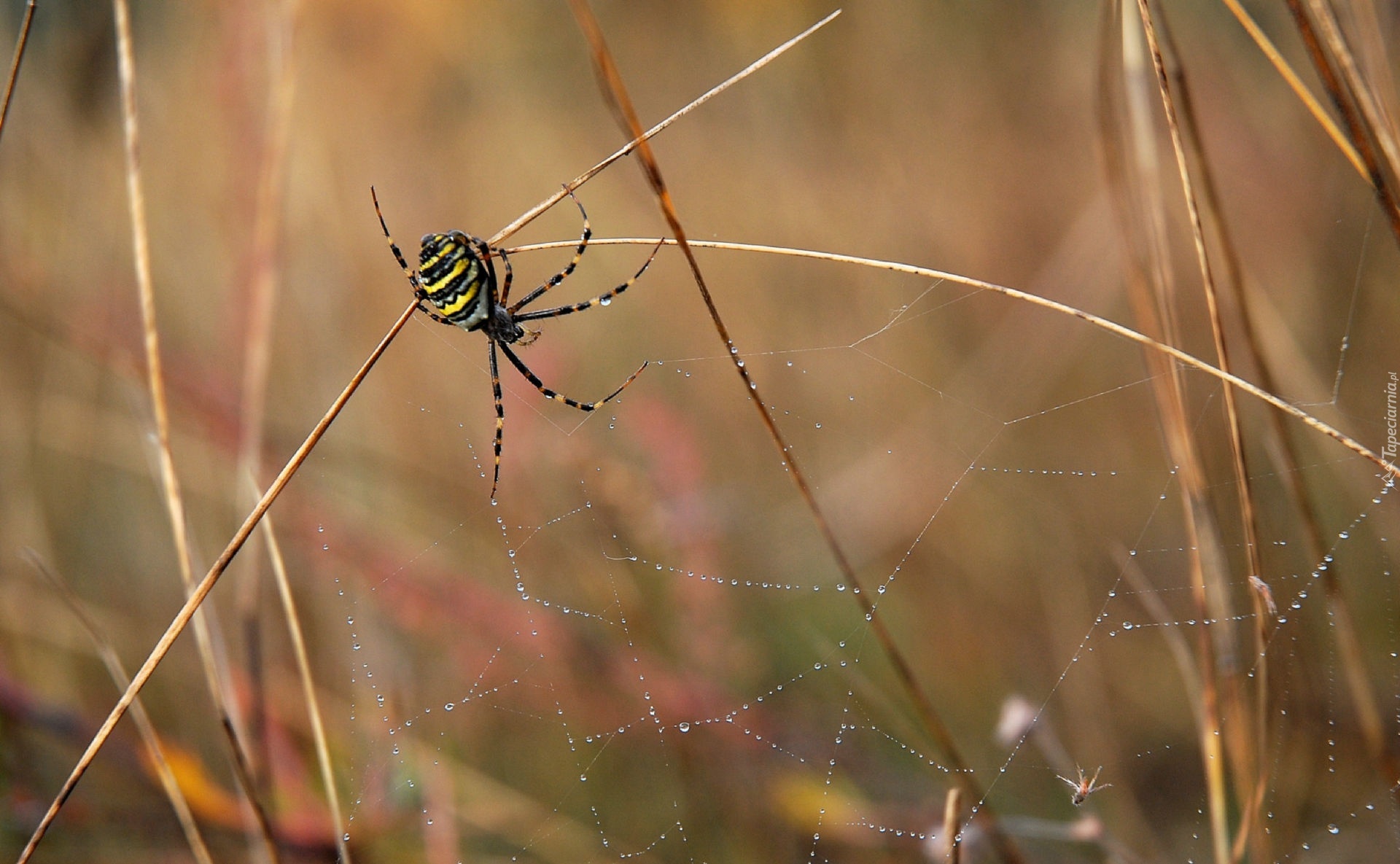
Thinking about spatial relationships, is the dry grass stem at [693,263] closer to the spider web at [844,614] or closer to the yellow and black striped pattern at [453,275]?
the spider web at [844,614]

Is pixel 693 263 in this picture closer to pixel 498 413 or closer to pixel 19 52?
pixel 19 52

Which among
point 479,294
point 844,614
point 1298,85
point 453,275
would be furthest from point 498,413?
point 1298,85

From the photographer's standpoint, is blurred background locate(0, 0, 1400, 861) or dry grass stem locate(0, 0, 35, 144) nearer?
dry grass stem locate(0, 0, 35, 144)

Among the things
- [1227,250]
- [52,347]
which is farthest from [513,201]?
[1227,250]

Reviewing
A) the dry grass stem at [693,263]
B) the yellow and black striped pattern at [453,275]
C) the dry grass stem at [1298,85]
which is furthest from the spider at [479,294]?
the dry grass stem at [1298,85]

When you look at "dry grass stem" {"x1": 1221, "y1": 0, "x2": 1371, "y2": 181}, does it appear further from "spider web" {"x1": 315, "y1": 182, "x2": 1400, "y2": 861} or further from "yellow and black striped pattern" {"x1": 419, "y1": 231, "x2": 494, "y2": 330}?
"yellow and black striped pattern" {"x1": 419, "y1": 231, "x2": 494, "y2": 330}

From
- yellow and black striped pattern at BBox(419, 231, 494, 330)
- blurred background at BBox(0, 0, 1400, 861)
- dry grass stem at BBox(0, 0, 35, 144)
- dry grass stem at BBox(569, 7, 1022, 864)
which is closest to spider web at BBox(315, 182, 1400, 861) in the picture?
blurred background at BBox(0, 0, 1400, 861)
